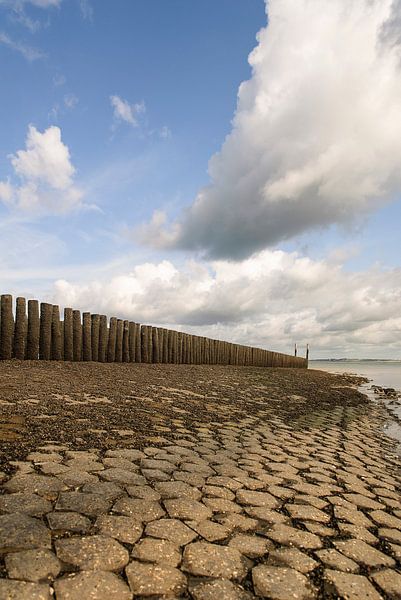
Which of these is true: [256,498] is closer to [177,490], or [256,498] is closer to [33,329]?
[177,490]

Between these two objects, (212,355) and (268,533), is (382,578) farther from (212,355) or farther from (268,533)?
(212,355)

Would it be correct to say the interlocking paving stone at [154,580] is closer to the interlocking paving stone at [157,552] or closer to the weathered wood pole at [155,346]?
the interlocking paving stone at [157,552]

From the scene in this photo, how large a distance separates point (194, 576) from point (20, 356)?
890 cm

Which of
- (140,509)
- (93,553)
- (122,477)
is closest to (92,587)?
(93,553)

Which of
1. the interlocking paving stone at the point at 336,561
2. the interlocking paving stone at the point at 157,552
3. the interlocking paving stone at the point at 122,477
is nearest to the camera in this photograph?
the interlocking paving stone at the point at 157,552

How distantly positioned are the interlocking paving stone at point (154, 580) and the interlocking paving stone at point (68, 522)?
15.9 inches

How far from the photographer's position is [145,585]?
1.70m

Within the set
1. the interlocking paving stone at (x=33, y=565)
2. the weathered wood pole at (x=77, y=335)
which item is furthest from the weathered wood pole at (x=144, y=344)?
the interlocking paving stone at (x=33, y=565)

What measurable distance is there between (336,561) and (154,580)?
0.96 m

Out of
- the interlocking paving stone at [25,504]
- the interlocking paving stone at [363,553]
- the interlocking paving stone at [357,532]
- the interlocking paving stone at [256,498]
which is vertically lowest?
the interlocking paving stone at [357,532]

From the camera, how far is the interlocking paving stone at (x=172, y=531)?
6.93ft

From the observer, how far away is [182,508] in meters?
2.50

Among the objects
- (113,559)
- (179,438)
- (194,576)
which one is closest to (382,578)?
(194,576)

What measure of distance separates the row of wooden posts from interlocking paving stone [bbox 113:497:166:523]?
7963mm
